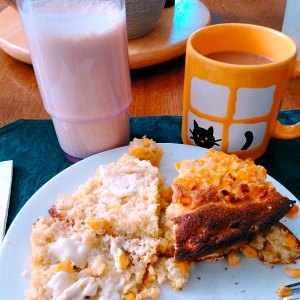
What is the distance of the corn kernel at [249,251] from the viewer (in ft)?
2.20

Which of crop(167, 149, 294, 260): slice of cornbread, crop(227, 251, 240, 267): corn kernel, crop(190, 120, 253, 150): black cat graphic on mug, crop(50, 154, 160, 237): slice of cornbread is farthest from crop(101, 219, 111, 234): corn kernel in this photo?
crop(190, 120, 253, 150): black cat graphic on mug

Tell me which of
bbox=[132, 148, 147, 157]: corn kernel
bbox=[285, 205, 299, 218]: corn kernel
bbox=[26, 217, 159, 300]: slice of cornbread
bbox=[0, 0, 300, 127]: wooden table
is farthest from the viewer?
bbox=[0, 0, 300, 127]: wooden table

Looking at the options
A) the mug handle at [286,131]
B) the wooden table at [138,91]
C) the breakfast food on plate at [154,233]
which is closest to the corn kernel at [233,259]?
the breakfast food on plate at [154,233]

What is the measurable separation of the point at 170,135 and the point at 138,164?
0.84ft

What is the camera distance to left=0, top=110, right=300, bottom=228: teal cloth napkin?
873 mm

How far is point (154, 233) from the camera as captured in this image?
68cm

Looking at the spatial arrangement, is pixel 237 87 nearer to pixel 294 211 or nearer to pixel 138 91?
pixel 294 211

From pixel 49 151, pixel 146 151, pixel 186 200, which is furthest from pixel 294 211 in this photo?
pixel 49 151

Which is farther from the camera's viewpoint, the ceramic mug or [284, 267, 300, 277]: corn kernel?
the ceramic mug

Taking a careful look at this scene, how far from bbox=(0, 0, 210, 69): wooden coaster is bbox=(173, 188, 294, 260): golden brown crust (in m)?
0.68

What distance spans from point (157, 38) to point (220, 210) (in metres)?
0.80

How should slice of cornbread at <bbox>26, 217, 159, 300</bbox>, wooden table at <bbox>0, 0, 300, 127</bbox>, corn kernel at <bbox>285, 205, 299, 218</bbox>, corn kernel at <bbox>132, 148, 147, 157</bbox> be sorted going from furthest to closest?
wooden table at <bbox>0, 0, 300, 127</bbox> → corn kernel at <bbox>132, 148, 147, 157</bbox> → corn kernel at <bbox>285, 205, 299, 218</bbox> → slice of cornbread at <bbox>26, 217, 159, 300</bbox>

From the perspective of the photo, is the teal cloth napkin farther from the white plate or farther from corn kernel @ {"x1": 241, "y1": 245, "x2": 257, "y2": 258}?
corn kernel @ {"x1": 241, "y1": 245, "x2": 257, "y2": 258}

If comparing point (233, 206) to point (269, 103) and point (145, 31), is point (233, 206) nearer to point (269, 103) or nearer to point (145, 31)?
point (269, 103)
